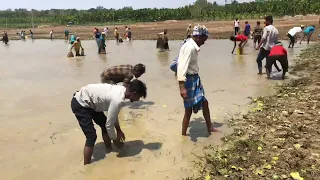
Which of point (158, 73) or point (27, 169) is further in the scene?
point (158, 73)

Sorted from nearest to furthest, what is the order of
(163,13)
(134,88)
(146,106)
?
(134,88), (146,106), (163,13)

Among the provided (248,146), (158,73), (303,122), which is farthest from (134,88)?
(158,73)

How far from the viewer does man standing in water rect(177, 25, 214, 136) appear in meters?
5.36

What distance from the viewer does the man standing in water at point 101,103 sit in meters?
4.54

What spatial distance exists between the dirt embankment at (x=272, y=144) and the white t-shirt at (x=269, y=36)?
8.91ft

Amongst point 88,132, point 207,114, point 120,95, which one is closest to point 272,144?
point 207,114

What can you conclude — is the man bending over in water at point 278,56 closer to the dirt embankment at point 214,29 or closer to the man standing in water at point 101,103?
the man standing in water at point 101,103

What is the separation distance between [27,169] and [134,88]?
217cm

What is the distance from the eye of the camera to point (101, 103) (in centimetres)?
475

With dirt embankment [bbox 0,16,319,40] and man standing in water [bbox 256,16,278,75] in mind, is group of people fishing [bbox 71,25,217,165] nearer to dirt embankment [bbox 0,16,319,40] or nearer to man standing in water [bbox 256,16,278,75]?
man standing in water [bbox 256,16,278,75]

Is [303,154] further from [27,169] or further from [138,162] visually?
[27,169]

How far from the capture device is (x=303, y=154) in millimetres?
4949

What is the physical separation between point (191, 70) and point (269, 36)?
5736 millimetres

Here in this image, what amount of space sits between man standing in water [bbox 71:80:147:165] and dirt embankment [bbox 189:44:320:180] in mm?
1402
